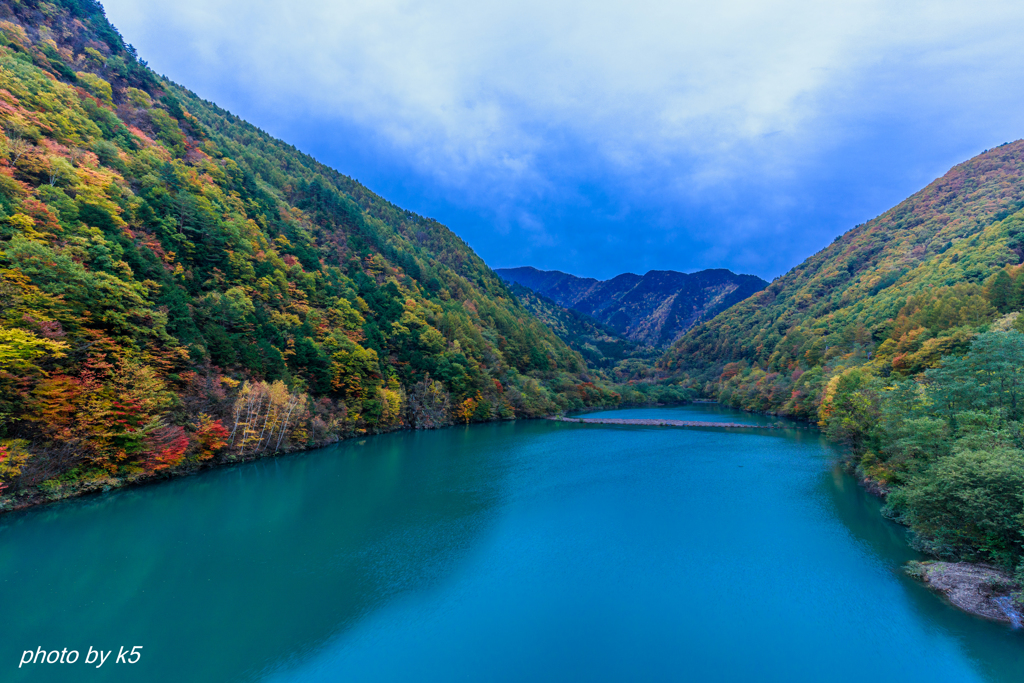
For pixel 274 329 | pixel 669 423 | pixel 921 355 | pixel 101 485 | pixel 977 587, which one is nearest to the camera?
pixel 977 587

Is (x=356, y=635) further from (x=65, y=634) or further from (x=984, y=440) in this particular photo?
(x=984, y=440)

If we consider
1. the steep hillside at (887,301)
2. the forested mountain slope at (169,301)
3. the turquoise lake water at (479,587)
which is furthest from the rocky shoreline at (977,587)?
the forested mountain slope at (169,301)

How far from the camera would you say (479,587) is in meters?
16.9

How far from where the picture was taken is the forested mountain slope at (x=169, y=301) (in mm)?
23922

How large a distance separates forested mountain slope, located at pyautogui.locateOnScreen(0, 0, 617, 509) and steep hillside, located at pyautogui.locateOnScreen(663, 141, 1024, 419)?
2100 inches

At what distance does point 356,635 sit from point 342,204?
91551 millimetres

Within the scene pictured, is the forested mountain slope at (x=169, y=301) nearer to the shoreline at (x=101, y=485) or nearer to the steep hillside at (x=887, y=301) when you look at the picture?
the shoreline at (x=101, y=485)

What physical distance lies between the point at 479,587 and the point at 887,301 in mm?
93327

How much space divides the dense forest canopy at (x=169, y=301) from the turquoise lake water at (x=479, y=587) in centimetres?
527

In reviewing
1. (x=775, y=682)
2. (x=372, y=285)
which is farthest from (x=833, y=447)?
(x=372, y=285)

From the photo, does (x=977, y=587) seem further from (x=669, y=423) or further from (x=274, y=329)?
(x=669, y=423)

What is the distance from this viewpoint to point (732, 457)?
141 ft

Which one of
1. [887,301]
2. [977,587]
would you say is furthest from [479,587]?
[887,301]

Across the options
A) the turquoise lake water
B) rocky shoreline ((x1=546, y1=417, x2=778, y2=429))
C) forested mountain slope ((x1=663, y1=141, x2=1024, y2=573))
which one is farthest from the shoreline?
rocky shoreline ((x1=546, y1=417, x2=778, y2=429))
